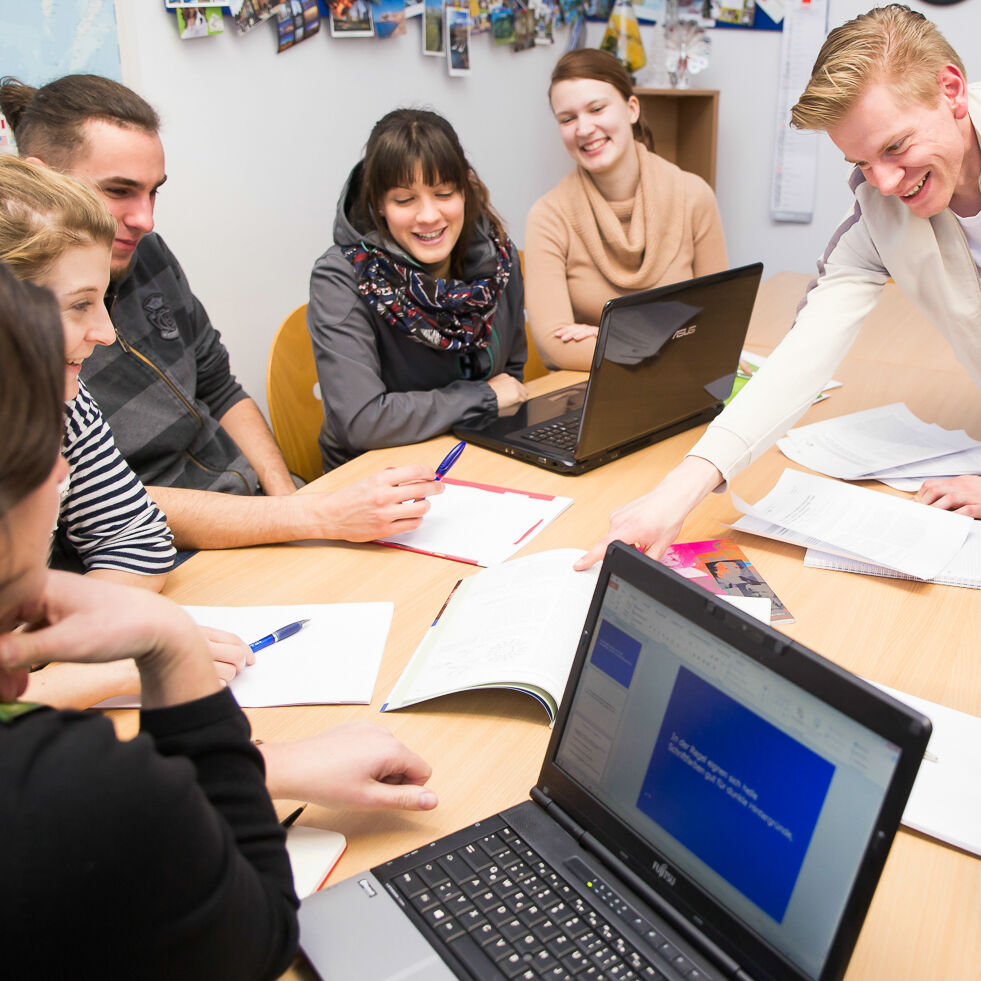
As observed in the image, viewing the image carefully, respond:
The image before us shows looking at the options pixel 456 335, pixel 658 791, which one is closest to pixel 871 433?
pixel 456 335

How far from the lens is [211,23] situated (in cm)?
223

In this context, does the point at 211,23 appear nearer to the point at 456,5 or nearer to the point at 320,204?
the point at 320,204

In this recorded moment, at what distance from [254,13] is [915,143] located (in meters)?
1.75

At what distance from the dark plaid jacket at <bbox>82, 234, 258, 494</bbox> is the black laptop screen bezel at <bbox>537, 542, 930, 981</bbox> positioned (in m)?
1.04

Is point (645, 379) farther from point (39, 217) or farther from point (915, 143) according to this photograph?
point (39, 217)

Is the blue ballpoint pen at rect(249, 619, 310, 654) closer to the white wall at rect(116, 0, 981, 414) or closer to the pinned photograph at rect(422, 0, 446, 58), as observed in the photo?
the white wall at rect(116, 0, 981, 414)

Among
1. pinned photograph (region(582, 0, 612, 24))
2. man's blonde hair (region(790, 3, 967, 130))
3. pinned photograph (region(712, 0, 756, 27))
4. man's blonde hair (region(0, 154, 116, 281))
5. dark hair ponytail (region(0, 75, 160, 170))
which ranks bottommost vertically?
man's blonde hair (region(0, 154, 116, 281))

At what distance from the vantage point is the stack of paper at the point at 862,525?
3.78 ft

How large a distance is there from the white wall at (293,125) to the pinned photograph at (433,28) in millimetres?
29

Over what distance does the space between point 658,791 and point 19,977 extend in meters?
0.42

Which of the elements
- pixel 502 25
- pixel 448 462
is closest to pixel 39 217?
pixel 448 462

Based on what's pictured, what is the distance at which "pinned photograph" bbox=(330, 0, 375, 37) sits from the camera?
102 inches

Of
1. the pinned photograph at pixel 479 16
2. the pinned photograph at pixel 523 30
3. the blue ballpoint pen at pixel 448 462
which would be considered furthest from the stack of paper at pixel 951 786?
the pinned photograph at pixel 523 30

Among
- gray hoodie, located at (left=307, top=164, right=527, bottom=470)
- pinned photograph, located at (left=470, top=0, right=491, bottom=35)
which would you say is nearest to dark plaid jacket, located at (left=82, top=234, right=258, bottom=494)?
gray hoodie, located at (left=307, top=164, right=527, bottom=470)
